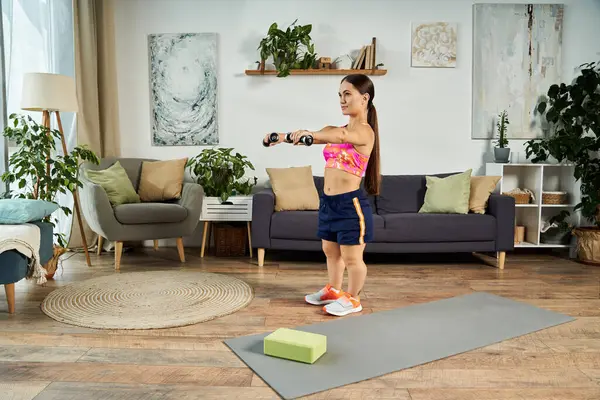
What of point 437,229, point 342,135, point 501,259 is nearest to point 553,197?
point 501,259

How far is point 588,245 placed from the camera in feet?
13.3

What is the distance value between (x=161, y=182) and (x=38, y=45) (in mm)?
1441

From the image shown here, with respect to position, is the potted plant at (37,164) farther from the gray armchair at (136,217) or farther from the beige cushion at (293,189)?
the beige cushion at (293,189)

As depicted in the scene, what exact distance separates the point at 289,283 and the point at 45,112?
7.06ft

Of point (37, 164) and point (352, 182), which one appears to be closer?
point (352, 182)

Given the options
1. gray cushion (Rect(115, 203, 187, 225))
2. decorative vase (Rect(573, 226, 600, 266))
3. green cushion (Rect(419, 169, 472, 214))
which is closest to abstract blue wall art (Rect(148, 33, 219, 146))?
gray cushion (Rect(115, 203, 187, 225))

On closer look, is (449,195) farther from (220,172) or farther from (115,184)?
(115,184)

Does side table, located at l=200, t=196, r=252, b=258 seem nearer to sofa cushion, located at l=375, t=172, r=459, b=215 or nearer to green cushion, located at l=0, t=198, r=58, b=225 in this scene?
sofa cushion, located at l=375, t=172, r=459, b=215

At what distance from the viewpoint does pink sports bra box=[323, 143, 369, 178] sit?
261 cm

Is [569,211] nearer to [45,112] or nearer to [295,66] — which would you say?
[295,66]

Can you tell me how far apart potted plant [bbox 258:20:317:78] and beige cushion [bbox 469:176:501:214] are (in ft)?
5.87

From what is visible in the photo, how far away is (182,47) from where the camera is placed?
4.67 metres

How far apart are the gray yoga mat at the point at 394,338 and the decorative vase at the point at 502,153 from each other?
176 cm

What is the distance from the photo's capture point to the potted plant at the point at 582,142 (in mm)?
4121
